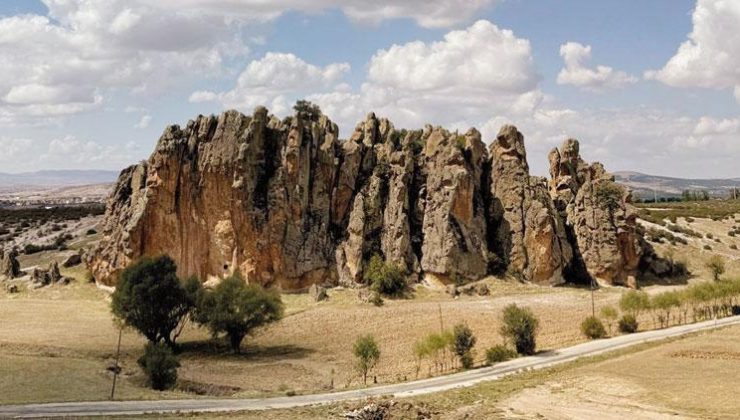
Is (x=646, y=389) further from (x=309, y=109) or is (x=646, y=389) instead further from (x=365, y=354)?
(x=309, y=109)

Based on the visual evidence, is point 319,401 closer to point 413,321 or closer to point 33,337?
point 413,321

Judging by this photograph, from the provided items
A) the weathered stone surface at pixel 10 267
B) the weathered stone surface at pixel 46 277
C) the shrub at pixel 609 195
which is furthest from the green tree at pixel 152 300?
the shrub at pixel 609 195

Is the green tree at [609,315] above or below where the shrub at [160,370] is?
above

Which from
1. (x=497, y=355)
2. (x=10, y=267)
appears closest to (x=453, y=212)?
(x=497, y=355)

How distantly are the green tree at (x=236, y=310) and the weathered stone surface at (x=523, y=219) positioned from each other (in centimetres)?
2858

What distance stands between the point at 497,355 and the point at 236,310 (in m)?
20.5

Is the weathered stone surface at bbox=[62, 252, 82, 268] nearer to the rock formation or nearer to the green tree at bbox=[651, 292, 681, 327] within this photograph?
the rock formation

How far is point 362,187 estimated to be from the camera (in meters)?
80.2

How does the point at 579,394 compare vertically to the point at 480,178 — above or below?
below

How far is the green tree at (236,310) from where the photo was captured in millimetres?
56719

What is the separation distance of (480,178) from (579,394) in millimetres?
44240

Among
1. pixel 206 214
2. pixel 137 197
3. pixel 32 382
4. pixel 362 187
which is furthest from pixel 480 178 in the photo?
pixel 32 382

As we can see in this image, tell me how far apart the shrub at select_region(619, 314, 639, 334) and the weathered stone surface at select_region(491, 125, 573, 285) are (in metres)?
15.6

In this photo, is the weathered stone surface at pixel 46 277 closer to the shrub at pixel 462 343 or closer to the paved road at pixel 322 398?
the paved road at pixel 322 398
